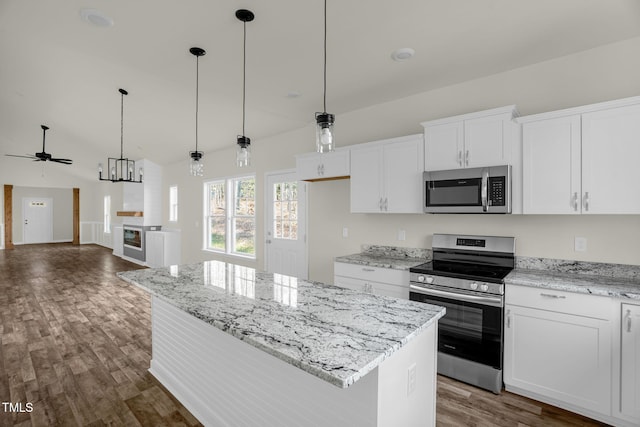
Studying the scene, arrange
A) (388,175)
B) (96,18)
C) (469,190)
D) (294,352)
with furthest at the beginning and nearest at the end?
(388,175) < (469,190) < (96,18) < (294,352)

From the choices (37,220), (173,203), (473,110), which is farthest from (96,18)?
(37,220)

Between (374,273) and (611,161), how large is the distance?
198 cm

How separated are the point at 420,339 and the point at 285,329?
0.66 m

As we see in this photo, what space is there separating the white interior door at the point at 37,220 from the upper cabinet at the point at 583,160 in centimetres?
1607

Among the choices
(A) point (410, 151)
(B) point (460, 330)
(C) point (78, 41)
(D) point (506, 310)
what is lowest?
(B) point (460, 330)

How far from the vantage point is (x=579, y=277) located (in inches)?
95.1

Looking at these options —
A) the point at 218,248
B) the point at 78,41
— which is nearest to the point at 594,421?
the point at 78,41

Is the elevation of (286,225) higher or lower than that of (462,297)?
higher

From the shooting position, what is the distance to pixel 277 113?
163 inches

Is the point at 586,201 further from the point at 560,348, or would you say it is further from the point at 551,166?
the point at 560,348

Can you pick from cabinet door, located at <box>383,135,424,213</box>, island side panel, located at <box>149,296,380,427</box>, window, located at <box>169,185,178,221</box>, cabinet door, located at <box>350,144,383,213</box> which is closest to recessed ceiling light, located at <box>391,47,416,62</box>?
cabinet door, located at <box>383,135,424,213</box>

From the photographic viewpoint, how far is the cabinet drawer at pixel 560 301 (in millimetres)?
2027

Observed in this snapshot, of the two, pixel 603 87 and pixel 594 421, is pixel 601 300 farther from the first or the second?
pixel 603 87

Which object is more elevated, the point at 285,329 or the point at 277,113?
the point at 277,113
